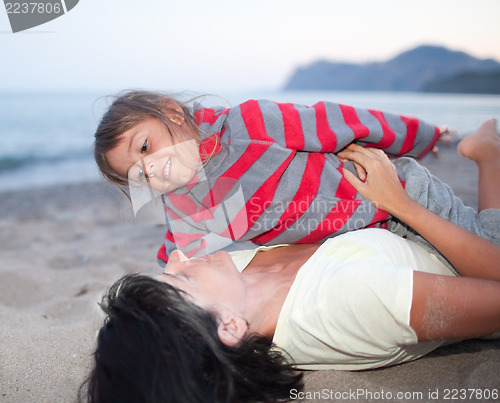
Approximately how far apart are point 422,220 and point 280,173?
0.65 meters

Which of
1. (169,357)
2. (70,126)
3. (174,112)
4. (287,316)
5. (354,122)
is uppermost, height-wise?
(174,112)

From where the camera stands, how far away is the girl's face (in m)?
1.89

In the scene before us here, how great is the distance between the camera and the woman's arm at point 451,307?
1.21 m

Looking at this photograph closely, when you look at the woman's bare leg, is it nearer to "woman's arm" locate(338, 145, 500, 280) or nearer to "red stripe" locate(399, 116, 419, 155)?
"red stripe" locate(399, 116, 419, 155)

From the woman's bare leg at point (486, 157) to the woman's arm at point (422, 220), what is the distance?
455 mm

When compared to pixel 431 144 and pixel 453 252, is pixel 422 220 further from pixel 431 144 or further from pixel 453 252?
pixel 431 144

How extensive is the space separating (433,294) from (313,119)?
1104mm

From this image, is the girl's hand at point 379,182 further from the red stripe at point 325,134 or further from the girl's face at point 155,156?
the girl's face at point 155,156

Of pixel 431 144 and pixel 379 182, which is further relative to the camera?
pixel 431 144

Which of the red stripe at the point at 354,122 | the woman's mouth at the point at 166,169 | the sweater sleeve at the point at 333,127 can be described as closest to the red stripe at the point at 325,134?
the sweater sleeve at the point at 333,127

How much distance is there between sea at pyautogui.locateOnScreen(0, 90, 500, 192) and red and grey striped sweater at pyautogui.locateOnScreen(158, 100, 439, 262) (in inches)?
16.6

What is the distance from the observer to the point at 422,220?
1.65m

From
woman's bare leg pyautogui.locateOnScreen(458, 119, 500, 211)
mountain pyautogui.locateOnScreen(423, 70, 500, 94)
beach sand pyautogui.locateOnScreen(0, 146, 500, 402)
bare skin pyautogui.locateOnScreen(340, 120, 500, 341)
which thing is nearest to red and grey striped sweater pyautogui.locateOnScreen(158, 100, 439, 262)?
bare skin pyautogui.locateOnScreen(340, 120, 500, 341)

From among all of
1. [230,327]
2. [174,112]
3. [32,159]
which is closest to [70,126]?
[32,159]
